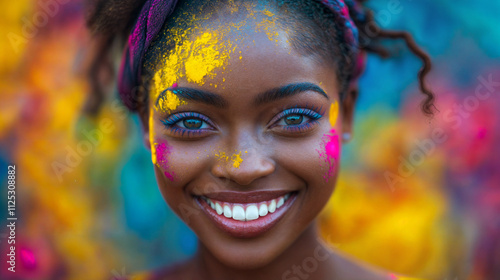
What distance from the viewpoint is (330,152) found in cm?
137

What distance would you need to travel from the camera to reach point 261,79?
49.0 inches

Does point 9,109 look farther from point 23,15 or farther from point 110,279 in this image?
point 110,279

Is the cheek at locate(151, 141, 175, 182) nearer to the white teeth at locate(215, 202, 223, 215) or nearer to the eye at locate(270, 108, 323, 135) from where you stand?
the white teeth at locate(215, 202, 223, 215)

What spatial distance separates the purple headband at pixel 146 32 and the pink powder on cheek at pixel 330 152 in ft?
1.15

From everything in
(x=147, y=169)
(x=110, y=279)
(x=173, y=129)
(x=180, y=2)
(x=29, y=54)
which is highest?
(x=180, y=2)

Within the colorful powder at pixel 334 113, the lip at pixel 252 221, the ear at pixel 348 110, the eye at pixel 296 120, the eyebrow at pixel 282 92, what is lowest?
the lip at pixel 252 221

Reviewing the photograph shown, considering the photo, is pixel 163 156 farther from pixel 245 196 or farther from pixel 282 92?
pixel 282 92

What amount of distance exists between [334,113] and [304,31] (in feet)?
0.91

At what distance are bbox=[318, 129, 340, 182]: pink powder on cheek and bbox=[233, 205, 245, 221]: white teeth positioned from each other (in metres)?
0.27

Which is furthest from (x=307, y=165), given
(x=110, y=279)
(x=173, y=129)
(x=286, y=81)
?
(x=110, y=279)

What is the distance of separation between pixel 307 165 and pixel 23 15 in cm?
169

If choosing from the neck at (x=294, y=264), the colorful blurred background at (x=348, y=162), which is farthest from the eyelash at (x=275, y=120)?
the colorful blurred background at (x=348, y=162)

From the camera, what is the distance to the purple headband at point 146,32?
1.36 metres

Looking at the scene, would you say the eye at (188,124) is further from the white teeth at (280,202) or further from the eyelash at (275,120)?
the white teeth at (280,202)
